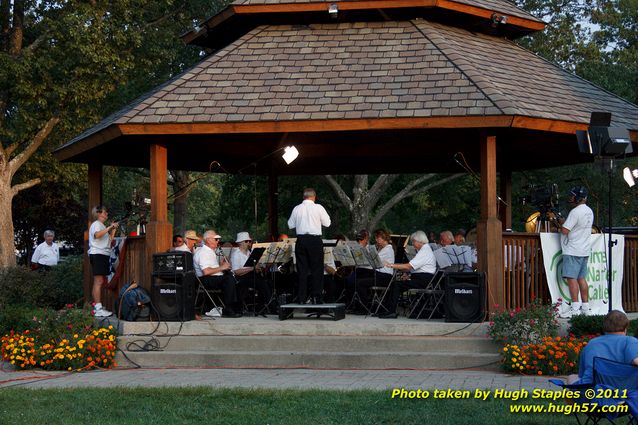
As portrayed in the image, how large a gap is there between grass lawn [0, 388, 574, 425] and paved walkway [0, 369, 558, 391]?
75 cm

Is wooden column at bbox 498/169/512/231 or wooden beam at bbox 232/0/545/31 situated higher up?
wooden beam at bbox 232/0/545/31

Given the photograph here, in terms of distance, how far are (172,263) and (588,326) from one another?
5.73m

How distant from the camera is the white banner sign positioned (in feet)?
46.3

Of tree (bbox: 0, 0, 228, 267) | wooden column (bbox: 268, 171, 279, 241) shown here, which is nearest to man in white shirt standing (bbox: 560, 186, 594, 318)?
wooden column (bbox: 268, 171, 279, 241)

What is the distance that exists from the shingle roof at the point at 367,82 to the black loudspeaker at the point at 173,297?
7.66ft

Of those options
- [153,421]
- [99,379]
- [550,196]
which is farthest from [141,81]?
[153,421]

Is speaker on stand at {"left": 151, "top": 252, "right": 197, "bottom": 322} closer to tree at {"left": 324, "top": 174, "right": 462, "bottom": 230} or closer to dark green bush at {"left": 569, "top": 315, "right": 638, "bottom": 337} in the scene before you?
dark green bush at {"left": 569, "top": 315, "right": 638, "bottom": 337}

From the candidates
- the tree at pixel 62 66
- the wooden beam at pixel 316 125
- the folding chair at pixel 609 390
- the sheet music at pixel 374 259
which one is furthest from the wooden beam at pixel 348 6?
the tree at pixel 62 66

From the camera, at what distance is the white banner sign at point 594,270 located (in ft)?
46.3

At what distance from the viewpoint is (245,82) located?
14.9 m

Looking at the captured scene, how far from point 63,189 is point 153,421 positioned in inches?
988

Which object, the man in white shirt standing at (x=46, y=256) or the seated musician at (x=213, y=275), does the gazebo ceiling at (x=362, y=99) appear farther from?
the man in white shirt standing at (x=46, y=256)

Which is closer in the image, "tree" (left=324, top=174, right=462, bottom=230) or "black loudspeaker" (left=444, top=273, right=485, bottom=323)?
"black loudspeaker" (left=444, top=273, right=485, bottom=323)

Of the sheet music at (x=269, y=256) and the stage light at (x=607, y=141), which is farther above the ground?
the stage light at (x=607, y=141)
